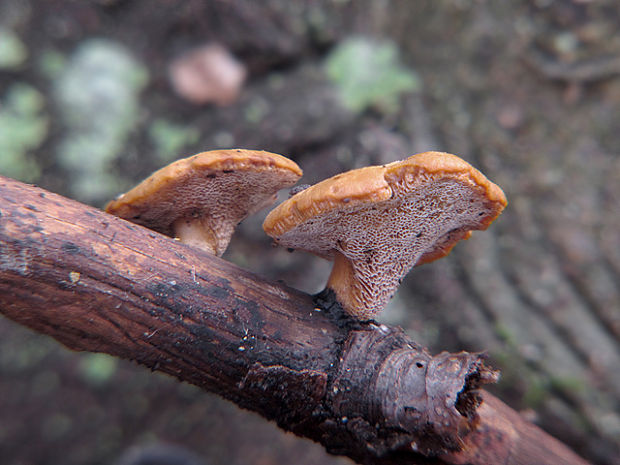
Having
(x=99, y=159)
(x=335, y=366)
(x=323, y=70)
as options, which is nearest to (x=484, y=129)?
(x=323, y=70)

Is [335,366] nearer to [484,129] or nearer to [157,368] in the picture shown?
[157,368]

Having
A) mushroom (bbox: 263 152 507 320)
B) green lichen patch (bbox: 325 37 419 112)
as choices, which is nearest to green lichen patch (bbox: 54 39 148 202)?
green lichen patch (bbox: 325 37 419 112)

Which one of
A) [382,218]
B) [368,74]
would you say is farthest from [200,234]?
[368,74]

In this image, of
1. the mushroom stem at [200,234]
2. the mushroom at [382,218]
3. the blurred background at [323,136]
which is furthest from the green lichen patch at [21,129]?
the mushroom at [382,218]

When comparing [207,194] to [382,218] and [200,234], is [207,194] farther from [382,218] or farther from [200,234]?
[382,218]

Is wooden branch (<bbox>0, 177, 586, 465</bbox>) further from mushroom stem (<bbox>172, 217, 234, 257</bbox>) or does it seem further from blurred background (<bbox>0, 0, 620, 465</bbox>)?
blurred background (<bbox>0, 0, 620, 465</bbox>)

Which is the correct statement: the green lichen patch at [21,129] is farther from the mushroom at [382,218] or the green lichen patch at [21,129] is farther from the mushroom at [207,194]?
the mushroom at [382,218]
